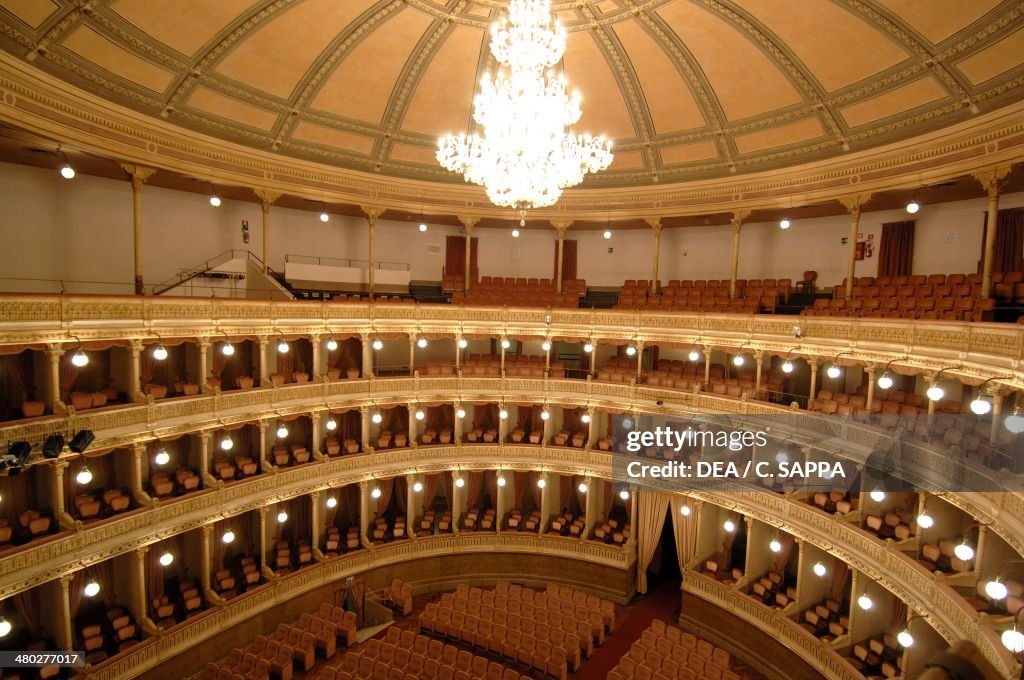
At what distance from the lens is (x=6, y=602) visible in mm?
13492

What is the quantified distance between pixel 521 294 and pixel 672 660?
45.0 feet

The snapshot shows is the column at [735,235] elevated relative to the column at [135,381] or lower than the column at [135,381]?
elevated

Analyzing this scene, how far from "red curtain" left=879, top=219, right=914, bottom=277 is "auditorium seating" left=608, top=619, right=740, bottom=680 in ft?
42.9

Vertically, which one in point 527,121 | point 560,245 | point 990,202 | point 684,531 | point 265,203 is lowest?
point 684,531

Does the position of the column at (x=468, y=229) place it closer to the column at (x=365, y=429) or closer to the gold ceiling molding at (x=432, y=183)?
the gold ceiling molding at (x=432, y=183)

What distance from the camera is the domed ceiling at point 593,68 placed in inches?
486

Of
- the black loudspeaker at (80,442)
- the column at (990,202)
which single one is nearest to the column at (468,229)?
the black loudspeaker at (80,442)

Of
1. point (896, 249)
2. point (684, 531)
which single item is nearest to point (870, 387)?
point (896, 249)

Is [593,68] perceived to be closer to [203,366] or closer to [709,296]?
[709,296]

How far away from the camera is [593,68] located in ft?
55.0

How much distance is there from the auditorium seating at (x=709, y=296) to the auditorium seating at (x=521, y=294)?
2048 millimetres

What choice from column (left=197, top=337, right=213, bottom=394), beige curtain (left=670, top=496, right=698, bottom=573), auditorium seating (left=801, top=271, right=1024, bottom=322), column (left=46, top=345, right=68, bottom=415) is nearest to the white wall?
auditorium seating (left=801, top=271, right=1024, bottom=322)

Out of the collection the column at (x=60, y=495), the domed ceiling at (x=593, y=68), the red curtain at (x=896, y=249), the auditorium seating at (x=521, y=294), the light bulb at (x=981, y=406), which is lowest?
the column at (x=60, y=495)

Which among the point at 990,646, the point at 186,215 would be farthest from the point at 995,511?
the point at 186,215
